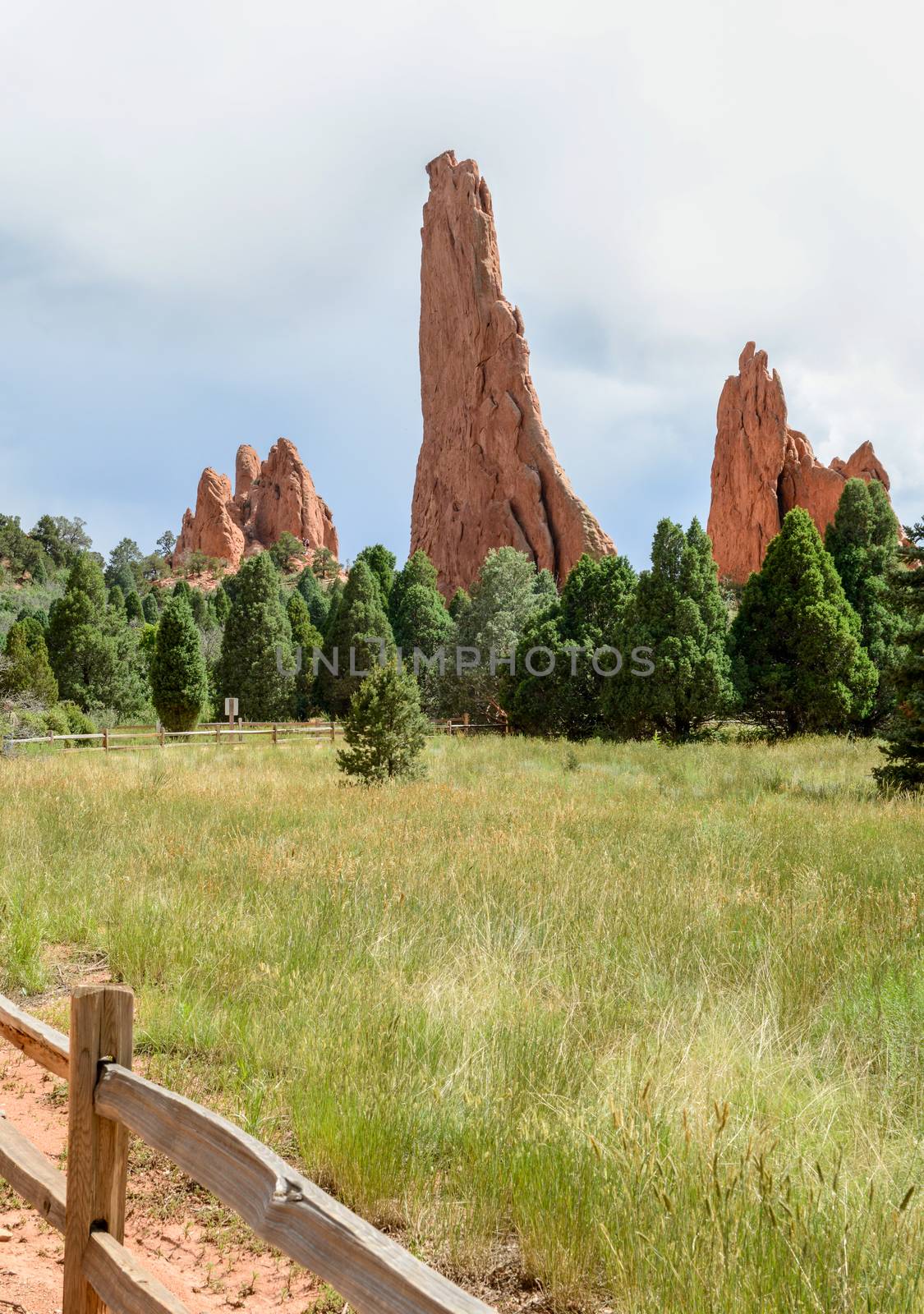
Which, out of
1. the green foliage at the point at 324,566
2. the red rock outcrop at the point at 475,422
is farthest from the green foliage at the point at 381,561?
the green foliage at the point at 324,566

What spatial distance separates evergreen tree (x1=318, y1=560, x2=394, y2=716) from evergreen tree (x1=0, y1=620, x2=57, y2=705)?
12.1m

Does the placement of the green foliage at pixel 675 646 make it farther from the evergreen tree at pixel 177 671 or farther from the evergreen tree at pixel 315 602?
the evergreen tree at pixel 315 602

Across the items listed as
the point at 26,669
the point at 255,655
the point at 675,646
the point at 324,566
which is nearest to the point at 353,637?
the point at 255,655

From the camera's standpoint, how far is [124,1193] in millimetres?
2066

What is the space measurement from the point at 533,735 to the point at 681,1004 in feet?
80.6

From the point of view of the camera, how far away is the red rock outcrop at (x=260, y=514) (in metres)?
106

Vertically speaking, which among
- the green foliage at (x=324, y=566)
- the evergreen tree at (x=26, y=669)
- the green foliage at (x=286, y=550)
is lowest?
the evergreen tree at (x=26, y=669)

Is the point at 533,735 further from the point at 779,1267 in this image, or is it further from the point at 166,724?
the point at 779,1267

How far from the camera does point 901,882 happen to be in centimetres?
638

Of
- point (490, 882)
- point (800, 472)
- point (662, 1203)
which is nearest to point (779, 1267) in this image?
point (662, 1203)

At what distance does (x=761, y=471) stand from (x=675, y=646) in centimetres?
5135

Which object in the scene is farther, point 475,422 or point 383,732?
point 475,422

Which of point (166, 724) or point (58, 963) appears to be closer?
point (58, 963)

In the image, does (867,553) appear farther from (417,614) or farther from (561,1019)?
(561,1019)
